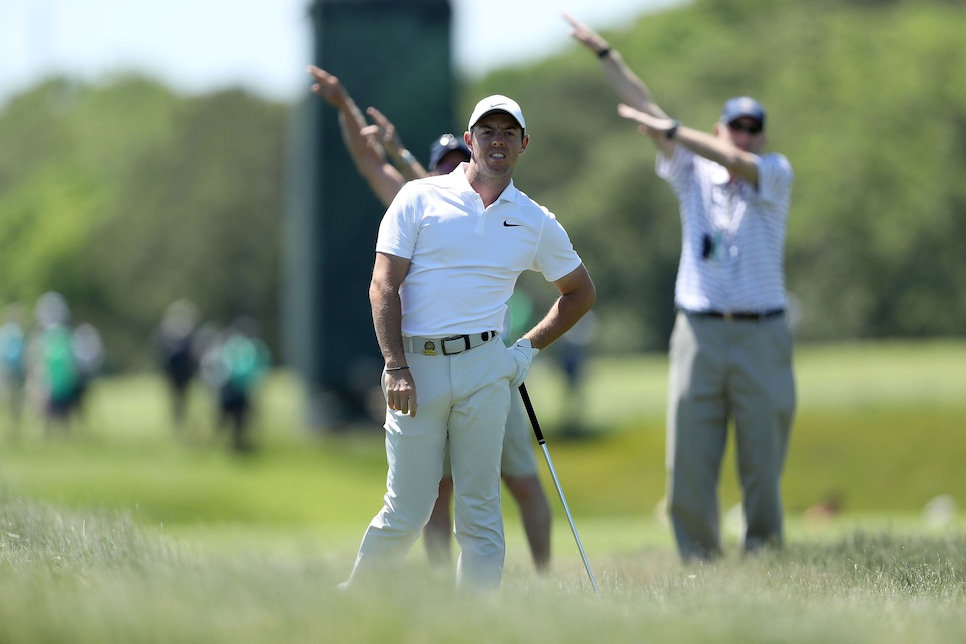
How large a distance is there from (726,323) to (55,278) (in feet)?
198

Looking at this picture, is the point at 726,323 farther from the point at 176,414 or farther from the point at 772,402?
the point at 176,414

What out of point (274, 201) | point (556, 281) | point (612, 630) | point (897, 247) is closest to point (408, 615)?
point (612, 630)

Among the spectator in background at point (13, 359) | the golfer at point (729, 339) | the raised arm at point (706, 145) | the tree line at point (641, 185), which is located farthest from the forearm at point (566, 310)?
the tree line at point (641, 185)

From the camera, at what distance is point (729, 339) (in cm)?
779

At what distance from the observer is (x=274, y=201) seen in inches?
2234

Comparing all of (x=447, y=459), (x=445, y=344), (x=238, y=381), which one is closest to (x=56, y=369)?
(x=238, y=381)

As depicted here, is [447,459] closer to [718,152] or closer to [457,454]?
[457,454]

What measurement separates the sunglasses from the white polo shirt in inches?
104

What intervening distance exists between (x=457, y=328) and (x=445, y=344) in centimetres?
8

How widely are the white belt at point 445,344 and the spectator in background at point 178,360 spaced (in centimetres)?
1779

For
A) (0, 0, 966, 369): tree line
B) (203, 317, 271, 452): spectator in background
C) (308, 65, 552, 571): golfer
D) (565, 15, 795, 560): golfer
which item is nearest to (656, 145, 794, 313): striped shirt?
(565, 15, 795, 560): golfer

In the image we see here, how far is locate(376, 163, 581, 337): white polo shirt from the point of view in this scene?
17.8ft

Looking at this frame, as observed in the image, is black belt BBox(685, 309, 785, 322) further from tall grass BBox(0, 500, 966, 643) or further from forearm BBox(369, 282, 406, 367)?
forearm BBox(369, 282, 406, 367)

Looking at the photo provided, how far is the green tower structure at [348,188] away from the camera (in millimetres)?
19500
